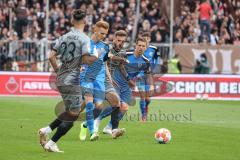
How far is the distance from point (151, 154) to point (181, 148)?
1247 millimetres

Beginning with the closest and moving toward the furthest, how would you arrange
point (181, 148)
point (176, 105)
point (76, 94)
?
point (76, 94) < point (181, 148) < point (176, 105)

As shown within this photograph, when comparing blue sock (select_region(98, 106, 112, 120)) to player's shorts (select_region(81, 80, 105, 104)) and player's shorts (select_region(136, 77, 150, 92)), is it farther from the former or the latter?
player's shorts (select_region(136, 77, 150, 92))

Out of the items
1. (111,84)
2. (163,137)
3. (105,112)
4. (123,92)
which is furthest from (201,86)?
(163,137)

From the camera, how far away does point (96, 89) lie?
56.4ft

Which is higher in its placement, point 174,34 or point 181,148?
point 174,34

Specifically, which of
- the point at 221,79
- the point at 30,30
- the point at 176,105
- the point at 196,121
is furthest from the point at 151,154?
the point at 30,30

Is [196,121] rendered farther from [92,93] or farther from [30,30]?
[30,30]

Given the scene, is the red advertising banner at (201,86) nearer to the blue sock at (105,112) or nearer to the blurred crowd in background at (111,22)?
the blurred crowd in background at (111,22)

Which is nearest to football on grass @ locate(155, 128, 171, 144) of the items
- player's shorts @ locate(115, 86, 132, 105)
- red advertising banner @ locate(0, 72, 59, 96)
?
player's shorts @ locate(115, 86, 132, 105)

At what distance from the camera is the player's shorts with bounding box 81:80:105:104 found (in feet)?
55.7

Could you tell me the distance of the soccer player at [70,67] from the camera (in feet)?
46.0

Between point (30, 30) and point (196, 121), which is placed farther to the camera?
point (30, 30)

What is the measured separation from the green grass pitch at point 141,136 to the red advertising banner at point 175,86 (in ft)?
13.8

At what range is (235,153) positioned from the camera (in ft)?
47.4
